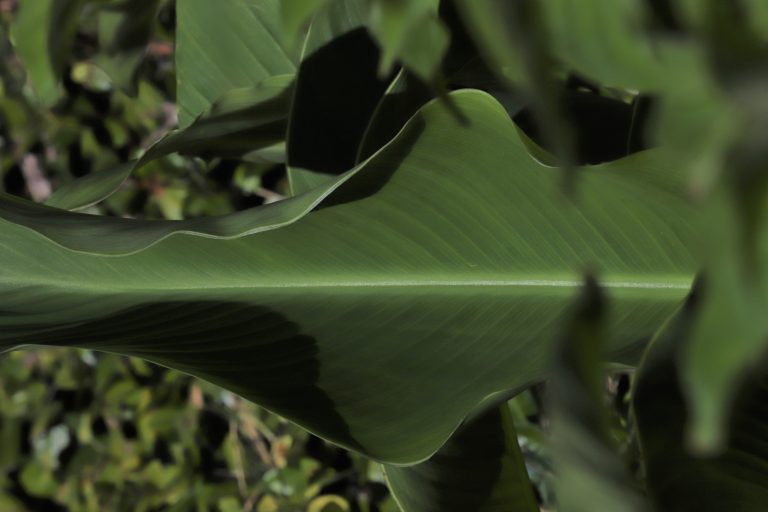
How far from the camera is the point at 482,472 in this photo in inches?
29.1

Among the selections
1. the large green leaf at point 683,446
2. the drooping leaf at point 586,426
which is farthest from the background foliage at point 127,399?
the drooping leaf at point 586,426

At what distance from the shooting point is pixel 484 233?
671 mm

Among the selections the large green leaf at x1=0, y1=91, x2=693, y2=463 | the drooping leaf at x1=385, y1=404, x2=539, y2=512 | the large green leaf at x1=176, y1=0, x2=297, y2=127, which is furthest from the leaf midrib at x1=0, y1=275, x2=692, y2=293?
the large green leaf at x1=176, y1=0, x2=297, y2=127

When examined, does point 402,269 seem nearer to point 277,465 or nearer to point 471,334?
point 471,334

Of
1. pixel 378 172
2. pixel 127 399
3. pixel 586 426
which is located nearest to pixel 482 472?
pixel 378 172

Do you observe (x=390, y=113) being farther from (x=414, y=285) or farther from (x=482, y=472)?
(x=482, y=472)

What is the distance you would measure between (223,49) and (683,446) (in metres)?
0.70

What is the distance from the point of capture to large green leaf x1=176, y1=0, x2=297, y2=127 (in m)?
0.99

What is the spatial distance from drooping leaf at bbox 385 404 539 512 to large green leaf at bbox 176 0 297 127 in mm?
434

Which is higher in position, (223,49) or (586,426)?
(586,426)

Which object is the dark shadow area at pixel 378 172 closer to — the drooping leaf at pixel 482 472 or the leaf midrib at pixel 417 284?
the leaf midrib at pixel 417 284

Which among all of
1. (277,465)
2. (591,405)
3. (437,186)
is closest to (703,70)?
(591,405)

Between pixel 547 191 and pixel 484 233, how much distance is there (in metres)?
0.06

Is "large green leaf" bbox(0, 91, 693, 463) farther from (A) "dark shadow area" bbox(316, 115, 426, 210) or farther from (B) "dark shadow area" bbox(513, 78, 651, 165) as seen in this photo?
(B) "dark shadow area" bbox(513, 78, 651, 165)
